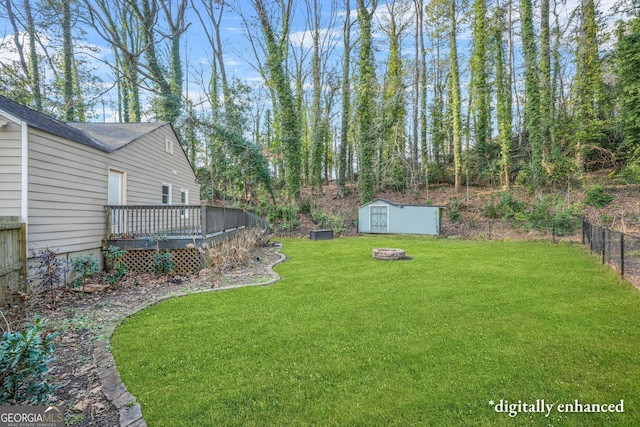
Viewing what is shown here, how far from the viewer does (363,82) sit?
55.6 feet

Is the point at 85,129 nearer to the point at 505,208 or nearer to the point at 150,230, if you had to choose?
the point at 150,230

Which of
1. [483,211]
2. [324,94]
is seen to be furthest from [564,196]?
[324,94]

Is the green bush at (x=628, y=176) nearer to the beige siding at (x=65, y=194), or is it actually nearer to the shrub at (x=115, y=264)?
the shrub at (x=115, y=264)

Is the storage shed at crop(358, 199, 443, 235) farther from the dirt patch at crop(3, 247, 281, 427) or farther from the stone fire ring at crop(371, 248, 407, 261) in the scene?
the dirt patch at crop(3, 247, 281, 427)

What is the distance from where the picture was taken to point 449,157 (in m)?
21.6

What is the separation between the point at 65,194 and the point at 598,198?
1871 cm

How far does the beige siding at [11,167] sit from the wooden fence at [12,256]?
0.41 metres

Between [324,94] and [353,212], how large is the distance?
9.01 metres

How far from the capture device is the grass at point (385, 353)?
2.23 metres

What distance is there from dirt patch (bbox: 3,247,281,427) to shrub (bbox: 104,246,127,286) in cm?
19

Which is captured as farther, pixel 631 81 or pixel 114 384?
pixel 631 81

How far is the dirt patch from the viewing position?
7.59 ft

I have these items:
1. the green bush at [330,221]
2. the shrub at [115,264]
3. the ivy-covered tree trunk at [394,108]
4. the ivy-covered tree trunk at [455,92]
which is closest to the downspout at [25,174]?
the shrub at [115,264]

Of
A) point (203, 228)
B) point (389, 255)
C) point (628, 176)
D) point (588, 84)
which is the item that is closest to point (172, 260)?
point (203, 228)
